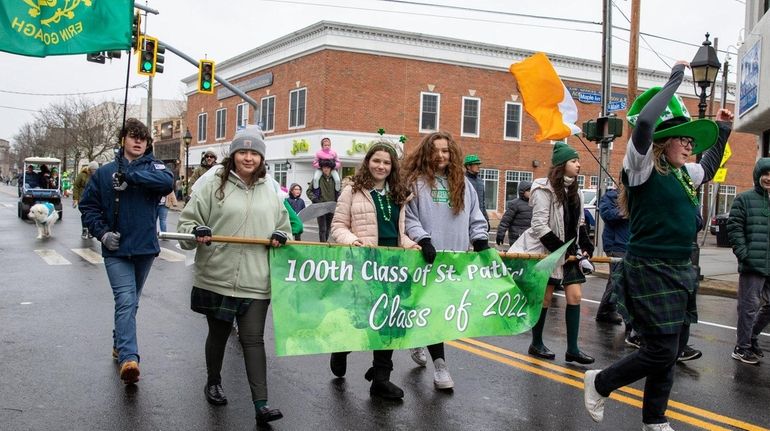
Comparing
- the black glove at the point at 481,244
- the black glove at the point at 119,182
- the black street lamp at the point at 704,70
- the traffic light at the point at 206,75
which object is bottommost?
the black glove at the point at 481,244

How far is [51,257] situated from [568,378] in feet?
36.9

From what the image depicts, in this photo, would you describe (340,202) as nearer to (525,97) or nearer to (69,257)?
(525,97)

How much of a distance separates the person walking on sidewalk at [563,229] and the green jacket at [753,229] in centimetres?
161

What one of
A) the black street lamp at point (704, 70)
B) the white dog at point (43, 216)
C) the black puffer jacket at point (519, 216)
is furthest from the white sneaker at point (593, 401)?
the white dog at point (43, 216)

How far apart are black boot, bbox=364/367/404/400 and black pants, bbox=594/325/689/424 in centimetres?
145

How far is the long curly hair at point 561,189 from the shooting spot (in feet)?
21.2

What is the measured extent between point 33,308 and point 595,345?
21.3 ft

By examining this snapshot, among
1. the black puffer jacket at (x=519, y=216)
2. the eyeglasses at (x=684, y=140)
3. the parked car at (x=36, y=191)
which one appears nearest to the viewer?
the eyeglasses at (x=684, y=140)

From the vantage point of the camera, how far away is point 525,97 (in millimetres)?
8297

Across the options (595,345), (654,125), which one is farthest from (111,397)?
(595,345)

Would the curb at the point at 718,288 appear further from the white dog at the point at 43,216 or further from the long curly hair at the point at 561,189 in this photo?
the white dog at the point at 43,216

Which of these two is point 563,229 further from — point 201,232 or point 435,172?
point 201,232

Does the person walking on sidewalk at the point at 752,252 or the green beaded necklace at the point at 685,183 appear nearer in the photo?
the green beaded necklace at the point at 685,183

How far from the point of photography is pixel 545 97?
324 inches
